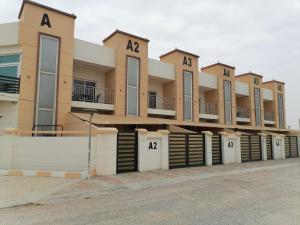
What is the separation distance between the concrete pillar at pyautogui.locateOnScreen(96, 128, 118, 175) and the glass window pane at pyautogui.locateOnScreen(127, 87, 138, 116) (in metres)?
7.70

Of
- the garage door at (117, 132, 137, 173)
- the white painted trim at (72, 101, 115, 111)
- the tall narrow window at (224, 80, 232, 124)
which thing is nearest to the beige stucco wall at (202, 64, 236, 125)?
the tall narrow window at (224, 80, 232, 124)

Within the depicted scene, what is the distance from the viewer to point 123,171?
12961mm

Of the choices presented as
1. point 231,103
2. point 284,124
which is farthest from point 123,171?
point 284,124

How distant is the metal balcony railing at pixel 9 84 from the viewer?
14.9 metres

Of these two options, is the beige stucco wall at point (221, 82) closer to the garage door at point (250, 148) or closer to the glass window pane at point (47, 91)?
the garage door at point (250, 148)

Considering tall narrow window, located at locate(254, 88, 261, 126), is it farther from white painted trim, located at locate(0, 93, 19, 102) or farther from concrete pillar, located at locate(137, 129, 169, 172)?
white painted trim, located at locate(0, 93, 19, 102)

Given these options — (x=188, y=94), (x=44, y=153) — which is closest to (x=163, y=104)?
(x=188, y=94)

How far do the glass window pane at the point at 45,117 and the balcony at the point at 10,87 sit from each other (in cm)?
165

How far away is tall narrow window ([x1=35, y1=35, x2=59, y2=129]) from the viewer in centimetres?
1588

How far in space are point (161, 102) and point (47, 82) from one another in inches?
426

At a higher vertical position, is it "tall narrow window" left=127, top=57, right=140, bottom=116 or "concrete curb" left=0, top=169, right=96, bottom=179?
"tall narrow window" left=127, top=57, right=140, bottom=116

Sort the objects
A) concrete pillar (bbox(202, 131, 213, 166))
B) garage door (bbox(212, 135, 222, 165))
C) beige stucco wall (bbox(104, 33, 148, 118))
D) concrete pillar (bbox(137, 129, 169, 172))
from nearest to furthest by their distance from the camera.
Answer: concrete pillar (bbox(137, 129, 169, 172)), concrete pillar (bbox(202, 131, 213, 166)), garage door (bbox(212, 135, 222, 165)), beige stucco wall (bbox(104, 33, 148, 118))

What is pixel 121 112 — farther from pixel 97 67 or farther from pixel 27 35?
pixel 27 35

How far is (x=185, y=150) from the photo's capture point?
1619cm
